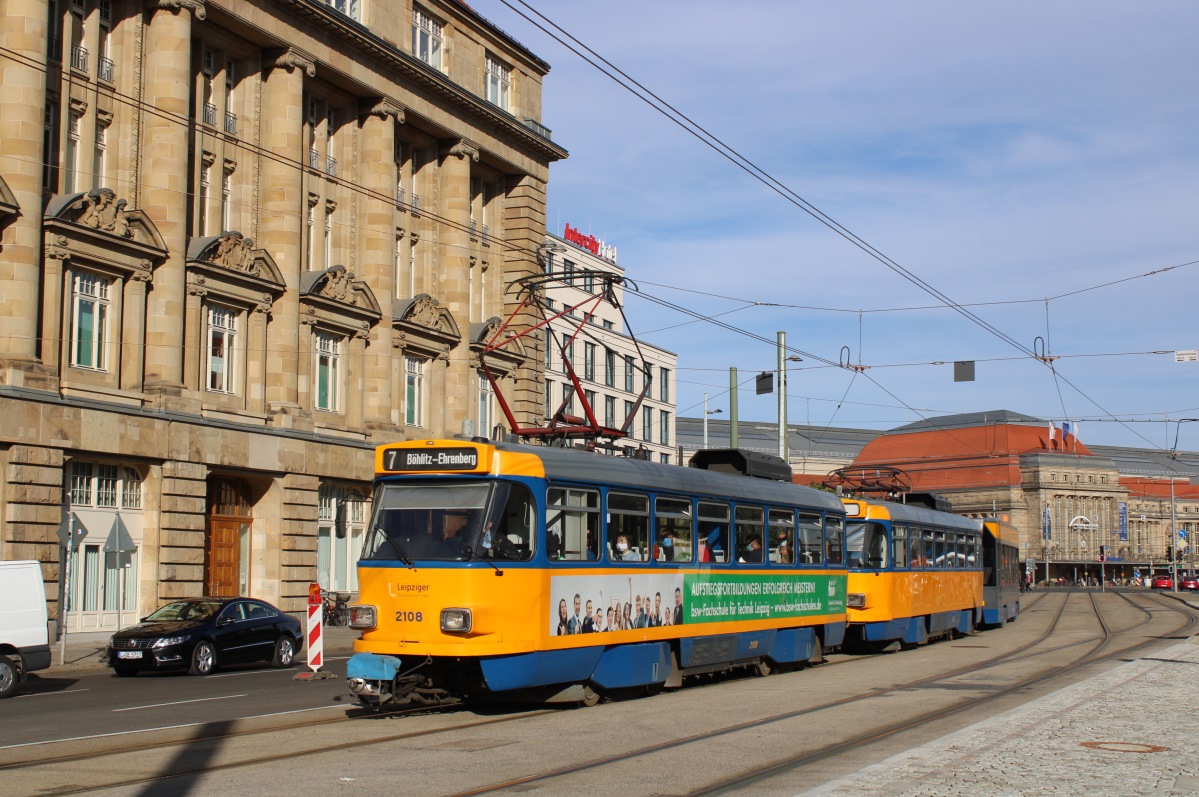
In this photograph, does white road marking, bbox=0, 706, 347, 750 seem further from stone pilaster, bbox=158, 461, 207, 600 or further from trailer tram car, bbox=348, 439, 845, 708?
stone pilaster, bbox=158, 461, 207, 600

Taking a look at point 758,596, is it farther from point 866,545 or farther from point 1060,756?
point 1060,756

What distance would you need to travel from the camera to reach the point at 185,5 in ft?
107

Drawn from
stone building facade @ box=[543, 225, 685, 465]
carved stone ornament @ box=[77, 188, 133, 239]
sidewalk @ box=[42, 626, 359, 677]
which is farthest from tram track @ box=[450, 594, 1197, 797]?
stone building facade @ box=[543, 225, 685, 465]

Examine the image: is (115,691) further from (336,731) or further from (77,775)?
(77,775)

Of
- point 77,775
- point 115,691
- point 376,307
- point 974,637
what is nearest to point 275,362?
point 376,307

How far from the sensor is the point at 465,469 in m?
14.3

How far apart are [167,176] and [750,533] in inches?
721

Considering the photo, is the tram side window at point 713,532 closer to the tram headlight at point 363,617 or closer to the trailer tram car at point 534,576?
the trailer tram car at point 534,576

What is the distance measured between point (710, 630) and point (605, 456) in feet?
11.5

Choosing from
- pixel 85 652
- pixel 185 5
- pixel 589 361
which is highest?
pixel 185 5

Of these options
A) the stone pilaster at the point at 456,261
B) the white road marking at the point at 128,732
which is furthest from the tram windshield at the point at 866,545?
the stone pilaster at the point at 456,261

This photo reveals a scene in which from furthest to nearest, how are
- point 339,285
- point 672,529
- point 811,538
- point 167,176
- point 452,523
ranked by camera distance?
point 339,285
point 167,176
point 811,538
point 672,529
point 452,523

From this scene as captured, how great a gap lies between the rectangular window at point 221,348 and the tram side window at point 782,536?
17733mm

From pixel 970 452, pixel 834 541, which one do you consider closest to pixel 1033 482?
pixel 970 452
